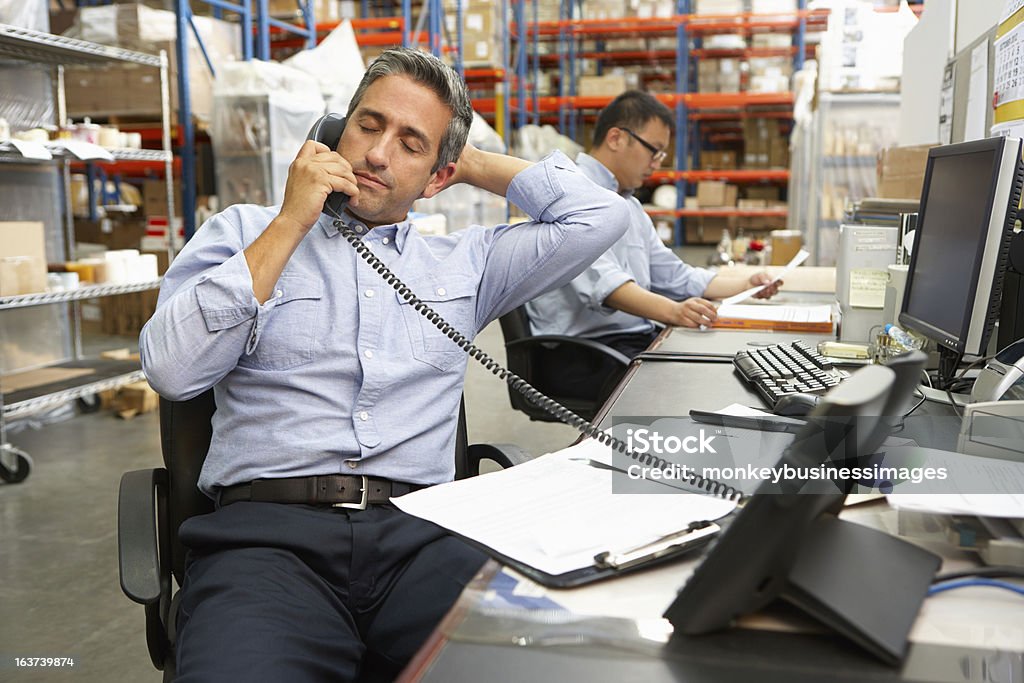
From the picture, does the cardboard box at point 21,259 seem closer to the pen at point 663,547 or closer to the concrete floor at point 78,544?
the concrete floor at point 78,544

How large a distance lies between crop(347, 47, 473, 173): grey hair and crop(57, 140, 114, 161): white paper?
2528 mm

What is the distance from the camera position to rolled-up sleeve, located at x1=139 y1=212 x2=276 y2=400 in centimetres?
118

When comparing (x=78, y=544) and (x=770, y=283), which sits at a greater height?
(x=770, y=283)

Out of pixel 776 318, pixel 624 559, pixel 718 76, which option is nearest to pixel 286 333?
pixel 624 559

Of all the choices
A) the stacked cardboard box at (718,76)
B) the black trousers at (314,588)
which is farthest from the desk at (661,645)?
the stacked cardboard box at (718,76)

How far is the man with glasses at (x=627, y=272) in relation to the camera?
254cm

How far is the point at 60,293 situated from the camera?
351 centimetres

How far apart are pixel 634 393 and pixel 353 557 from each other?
1.89ft

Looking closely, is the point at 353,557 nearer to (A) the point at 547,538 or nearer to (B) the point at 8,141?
(A) the point at 547,538

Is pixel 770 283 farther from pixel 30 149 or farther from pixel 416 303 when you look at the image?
pixel 30 149

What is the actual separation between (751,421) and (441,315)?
50 cm

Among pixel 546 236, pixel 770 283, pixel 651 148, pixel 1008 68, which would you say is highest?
pixel 1008 68

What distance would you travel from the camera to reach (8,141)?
3186mm

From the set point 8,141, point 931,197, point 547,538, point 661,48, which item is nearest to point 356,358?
point 547,538
